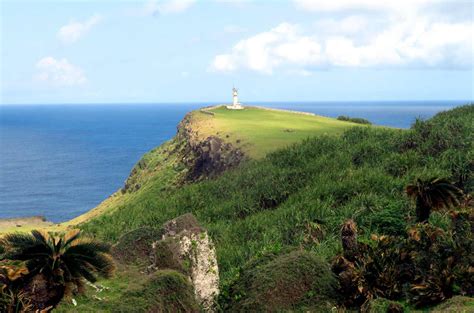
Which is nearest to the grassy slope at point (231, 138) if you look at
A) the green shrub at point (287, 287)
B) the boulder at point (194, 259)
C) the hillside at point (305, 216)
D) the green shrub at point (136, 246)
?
the hillside at point (305, 216)

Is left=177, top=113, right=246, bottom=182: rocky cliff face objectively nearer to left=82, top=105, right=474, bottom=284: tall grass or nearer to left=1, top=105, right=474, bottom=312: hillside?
left=1, top=105, right=474, bottom=312: hillside

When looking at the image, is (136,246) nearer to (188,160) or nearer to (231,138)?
(231,138)

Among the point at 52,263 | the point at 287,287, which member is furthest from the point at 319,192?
the point at 52,263

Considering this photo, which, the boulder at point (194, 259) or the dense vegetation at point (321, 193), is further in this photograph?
the dense vegetation at point (321, 193)

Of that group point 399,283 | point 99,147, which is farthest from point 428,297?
point 99,147

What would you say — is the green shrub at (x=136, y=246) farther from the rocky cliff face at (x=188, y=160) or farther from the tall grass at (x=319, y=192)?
the rocky cliff face at (x=188, y=160)

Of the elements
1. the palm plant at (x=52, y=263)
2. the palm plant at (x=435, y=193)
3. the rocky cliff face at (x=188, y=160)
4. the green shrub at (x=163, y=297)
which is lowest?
the rocky cliff face at (x=188, y=160)

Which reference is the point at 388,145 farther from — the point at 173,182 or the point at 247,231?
the point at 173,182
